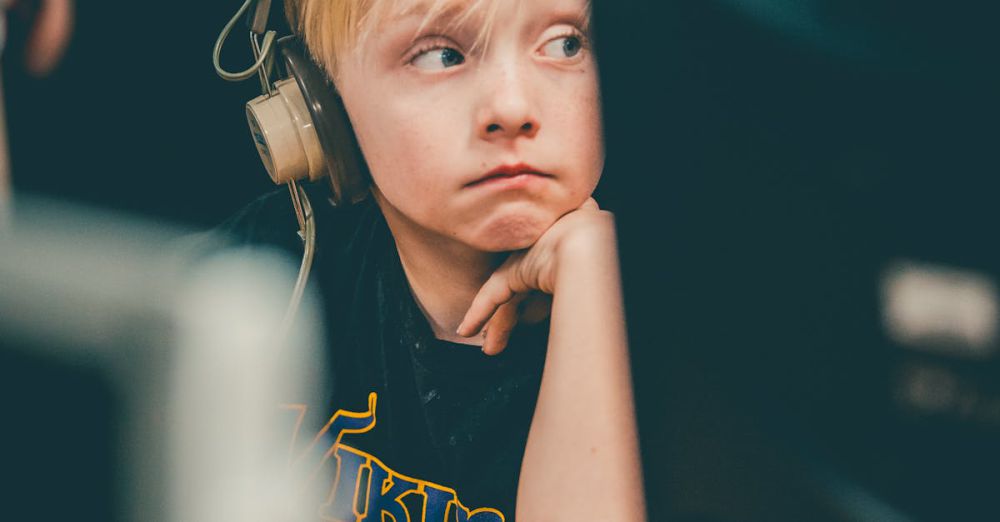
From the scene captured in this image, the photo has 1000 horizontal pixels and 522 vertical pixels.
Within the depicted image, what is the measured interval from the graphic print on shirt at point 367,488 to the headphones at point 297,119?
249 mm

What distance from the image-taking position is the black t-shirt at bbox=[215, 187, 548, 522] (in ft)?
2.63

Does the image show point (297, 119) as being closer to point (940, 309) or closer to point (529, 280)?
point (529, 280)

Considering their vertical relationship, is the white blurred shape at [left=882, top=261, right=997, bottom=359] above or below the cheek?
below

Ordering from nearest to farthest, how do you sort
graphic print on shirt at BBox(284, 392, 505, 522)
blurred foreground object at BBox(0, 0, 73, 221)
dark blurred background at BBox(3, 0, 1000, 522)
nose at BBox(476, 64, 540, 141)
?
1. dark blurred background at BBox(3, 0, 1000, 522)
2. nose at BBox(476, 64, 540, 141)
3. graphic print on shirt at BBox(284, 392, 505, 522)
4. blurred foreground object at BBox(0, 0, 73, 221)

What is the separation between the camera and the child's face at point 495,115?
28.6 inches

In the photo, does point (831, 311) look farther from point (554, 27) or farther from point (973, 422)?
point (554, 27)

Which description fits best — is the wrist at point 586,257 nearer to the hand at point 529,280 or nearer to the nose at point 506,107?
the hand at point 529,280

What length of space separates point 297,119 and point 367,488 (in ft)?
1.31

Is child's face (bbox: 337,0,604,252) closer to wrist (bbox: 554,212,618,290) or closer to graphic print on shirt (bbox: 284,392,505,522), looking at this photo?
wrist (bbox: 554,212,618,290)

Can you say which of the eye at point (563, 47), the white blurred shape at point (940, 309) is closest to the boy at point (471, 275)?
the eye at point (563, 47)

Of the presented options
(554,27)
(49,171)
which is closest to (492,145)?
(554,27)

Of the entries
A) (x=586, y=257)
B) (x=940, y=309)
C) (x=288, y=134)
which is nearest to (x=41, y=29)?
(x=288, y=134)

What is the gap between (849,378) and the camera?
64cm

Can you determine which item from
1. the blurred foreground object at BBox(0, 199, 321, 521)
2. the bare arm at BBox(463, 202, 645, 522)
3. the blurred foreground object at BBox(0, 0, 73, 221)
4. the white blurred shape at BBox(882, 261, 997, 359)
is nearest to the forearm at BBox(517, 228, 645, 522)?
the bare arm at BBox(463, 202, 645, 522)
